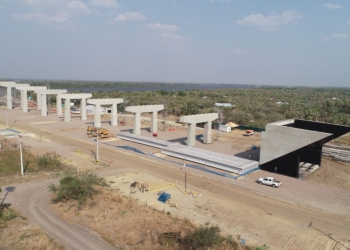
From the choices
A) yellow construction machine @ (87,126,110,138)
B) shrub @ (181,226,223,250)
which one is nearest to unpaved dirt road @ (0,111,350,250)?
shrub @ (181,226,223,250)

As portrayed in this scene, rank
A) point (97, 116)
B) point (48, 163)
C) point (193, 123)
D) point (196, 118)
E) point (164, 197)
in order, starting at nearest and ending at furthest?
point (164, 197)
point (48, 163)
point (193, 123)
point (196, 118)
point (97, 116)

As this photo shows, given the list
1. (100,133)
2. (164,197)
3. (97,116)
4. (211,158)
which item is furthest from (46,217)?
(97,116)

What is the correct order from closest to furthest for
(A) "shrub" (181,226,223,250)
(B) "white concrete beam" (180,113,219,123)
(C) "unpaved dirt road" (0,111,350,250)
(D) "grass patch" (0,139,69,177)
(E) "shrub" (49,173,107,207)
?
(A) "shrub" (181,226,223,250) → (C) "unpaved dirt road" (0,111,350,250) → (E) "shrub" (49,173,107,207) → (D) "grass patch" (0,139,69,177) → (B) "white concrete beam" (180,113,219,123)

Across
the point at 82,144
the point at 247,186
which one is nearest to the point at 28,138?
the point at 82,144

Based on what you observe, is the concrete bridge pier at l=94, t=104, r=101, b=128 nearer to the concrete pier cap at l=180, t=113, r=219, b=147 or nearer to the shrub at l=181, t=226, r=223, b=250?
the concrete pier cap at l=180, t=113, r=219, b=147

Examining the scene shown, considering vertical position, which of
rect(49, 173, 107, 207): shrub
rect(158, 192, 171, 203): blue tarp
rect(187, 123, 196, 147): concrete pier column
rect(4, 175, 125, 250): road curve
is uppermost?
rect(187, 123, 196, 147): concrete pier column

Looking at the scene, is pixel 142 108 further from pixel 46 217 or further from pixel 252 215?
pixel 252 215

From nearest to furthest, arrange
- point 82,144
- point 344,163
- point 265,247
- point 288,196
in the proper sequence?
1. point 265,247
2. point 288,196
3. point 344,163
4. point 82,144

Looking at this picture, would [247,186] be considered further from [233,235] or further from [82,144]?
[82,144]
